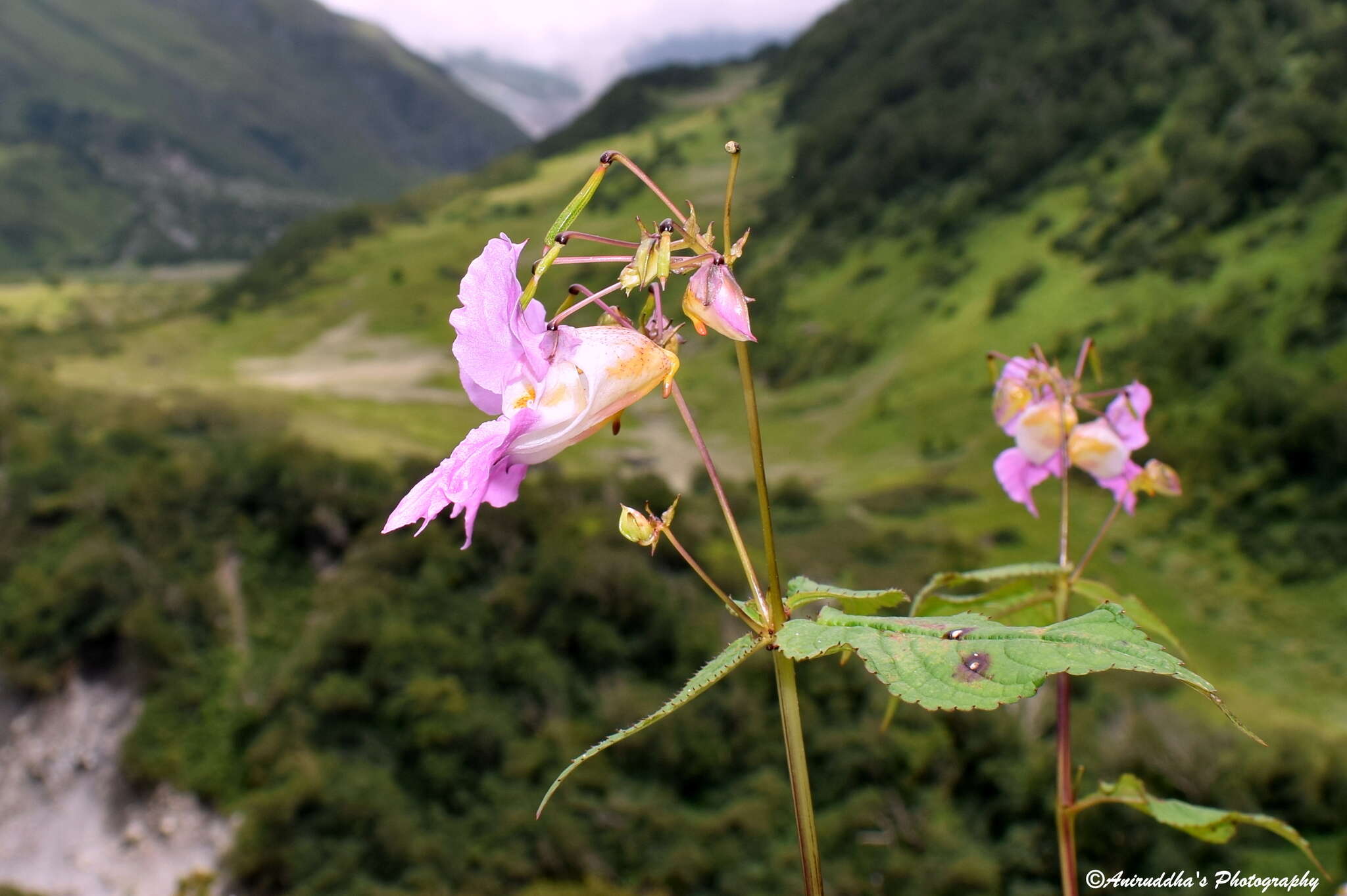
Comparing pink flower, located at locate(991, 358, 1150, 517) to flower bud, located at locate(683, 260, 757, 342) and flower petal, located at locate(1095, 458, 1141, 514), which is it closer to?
flower petal, located at locate(1095, 458, 1141, 514)

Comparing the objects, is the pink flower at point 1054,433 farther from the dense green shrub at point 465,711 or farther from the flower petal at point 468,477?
the dense green shrub at point 465,711

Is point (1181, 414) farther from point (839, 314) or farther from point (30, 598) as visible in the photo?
point (30, 598)

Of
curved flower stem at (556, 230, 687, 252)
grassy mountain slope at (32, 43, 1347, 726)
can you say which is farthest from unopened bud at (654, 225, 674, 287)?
grassy mountain slope at (32, 43, 1347, 726)

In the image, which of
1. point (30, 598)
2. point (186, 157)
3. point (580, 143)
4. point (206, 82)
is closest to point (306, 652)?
point (30, 598)

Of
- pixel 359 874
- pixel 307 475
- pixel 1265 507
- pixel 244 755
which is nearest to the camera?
pixel 359 874

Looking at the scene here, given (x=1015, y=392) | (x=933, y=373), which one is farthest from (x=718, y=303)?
(x=933, y=373)

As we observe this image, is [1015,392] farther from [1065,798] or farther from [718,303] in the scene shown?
[718,303]
